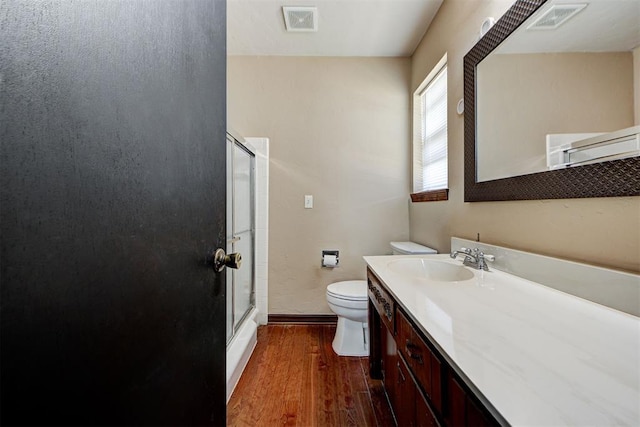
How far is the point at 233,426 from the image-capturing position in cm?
133

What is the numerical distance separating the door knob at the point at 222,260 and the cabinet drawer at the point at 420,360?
0.57 metres

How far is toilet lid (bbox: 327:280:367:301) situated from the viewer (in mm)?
1895

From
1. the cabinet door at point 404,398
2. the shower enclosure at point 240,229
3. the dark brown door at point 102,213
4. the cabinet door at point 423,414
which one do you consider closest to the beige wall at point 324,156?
the shower enclosure at point 240,229

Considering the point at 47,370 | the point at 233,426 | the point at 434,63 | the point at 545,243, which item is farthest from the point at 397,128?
the point at 47,370

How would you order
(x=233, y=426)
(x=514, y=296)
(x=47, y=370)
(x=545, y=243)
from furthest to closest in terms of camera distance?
(x=233, y=426) < (x=545, y=243) < (x=514, y=296) < (x=47, y=370)

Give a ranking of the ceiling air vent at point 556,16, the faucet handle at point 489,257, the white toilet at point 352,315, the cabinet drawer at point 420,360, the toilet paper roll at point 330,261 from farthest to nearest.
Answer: the toilet paper roll at point 330,261 → the white toilet at point 352,315 → the faucet handle at point 489,257 → the ceiling air vent at point 556,16 → the cabinet drawer at point 420,360

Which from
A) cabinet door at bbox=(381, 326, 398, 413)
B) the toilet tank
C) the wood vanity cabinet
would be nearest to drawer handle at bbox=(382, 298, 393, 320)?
the wood vanity cabinet

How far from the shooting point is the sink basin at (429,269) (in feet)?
4.42

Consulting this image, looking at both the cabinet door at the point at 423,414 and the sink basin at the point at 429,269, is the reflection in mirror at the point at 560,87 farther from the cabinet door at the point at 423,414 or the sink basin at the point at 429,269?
the cabinet door at the point at 423,414

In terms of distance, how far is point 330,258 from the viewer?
2.41 meters

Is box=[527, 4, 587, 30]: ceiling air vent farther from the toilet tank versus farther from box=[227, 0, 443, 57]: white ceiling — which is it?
the toilet tank

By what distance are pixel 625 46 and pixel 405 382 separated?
1.21 m

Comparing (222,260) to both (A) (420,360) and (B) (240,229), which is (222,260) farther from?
(B) (240,229)

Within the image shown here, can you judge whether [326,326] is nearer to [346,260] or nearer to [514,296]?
[346,260]
